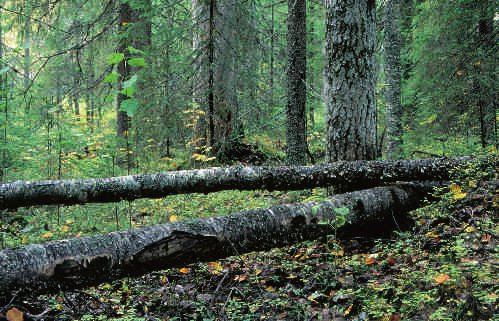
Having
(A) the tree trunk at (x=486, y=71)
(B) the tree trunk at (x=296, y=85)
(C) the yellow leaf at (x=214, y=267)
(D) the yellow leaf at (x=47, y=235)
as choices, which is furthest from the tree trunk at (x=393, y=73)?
(D) the yellow leaf at (x=47, y=235)

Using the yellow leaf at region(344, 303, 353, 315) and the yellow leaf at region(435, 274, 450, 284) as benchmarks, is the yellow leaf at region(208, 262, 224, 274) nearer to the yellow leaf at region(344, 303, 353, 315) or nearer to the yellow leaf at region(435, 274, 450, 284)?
the yellow leaf at region(344, 303, 353, 315)

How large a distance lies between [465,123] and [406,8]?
6.84 metres

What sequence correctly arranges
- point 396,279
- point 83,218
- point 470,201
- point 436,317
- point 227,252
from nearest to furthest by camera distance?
point 436,317 < point 396,279 < point 227,252 < point 470,201 < point 83,218

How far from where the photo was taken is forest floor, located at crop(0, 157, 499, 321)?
2.11 metres

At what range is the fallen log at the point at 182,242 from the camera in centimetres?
222

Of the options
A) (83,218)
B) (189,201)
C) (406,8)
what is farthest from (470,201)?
(406,8)

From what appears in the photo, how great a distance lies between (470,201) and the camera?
358cm

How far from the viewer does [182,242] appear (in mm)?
2744

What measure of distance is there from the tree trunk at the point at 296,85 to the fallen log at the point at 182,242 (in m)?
2.67

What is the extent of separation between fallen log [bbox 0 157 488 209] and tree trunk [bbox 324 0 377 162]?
18.9 inches

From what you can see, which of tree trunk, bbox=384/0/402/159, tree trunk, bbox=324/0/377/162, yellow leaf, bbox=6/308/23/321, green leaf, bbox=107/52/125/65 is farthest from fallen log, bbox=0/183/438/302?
tree trunk, bbox=384/0/402/159

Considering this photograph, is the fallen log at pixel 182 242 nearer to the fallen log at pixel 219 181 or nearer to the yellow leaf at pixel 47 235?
the fallen log at pixel 219 181

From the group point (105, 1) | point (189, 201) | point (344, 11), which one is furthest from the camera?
point (105, 1)

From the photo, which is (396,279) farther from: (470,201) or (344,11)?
(344,11)
